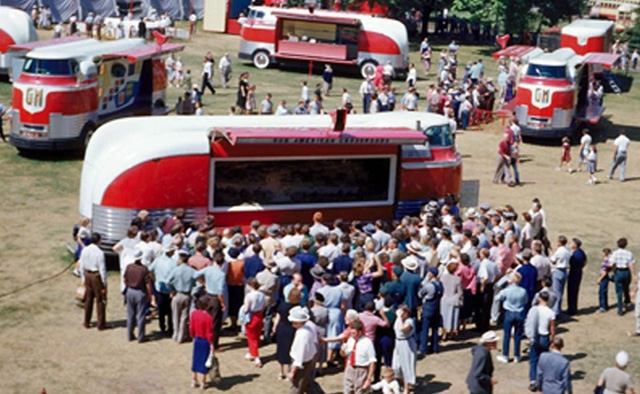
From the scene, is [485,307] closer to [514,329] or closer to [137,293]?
[514,329]

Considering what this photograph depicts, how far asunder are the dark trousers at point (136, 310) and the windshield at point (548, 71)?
66.6ft

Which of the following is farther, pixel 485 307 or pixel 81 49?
pixel 81 49

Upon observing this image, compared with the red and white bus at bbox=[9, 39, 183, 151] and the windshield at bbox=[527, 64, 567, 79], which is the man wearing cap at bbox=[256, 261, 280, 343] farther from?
the windshield at bbox=[527, 64, 567, 79]

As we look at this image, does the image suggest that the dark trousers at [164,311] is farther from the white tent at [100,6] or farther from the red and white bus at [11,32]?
→ the white tent at [100,6]

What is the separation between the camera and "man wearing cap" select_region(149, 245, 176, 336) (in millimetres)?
17266

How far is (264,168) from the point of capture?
70.4 ft

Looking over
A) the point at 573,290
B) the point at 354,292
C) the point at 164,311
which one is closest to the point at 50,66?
the point at 164,311

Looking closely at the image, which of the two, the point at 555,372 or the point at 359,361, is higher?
the point at 555,372

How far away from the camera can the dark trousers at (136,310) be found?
672 inches

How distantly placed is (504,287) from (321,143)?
5.16 metres

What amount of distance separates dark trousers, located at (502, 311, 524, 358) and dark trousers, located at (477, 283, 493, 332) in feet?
3.76

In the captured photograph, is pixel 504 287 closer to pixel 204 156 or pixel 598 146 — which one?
pixel 204 156

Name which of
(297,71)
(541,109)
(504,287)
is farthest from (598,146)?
(504,287)

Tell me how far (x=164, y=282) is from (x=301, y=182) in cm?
530
